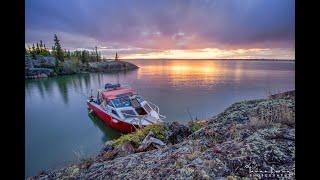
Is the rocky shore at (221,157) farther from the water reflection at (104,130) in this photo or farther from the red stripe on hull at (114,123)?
the water reflection at (104,130)

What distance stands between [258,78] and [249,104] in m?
6.23

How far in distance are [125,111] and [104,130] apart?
88.8 inches

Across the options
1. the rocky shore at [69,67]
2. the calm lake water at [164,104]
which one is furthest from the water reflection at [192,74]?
the rocky shore at [69,67]

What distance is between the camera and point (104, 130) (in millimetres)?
14461

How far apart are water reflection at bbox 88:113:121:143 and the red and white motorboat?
35 centimetres

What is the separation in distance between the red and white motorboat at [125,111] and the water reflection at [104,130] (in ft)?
1.15

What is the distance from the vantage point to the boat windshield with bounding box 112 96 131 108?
44.3ft

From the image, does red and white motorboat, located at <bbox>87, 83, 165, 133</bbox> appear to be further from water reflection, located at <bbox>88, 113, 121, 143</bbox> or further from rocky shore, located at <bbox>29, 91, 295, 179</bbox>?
rocky shore, located at <bbox>29, 91, 295, 179</bbox>

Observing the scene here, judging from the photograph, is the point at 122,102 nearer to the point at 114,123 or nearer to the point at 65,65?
the point at 114,123

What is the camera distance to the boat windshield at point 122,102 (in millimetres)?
13517

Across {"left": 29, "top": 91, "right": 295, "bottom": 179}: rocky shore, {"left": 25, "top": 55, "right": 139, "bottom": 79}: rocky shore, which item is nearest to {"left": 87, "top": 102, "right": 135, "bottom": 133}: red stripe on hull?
{"left": 25, "top": 55, "right": 139, "bottom": 79}: rocky shore
